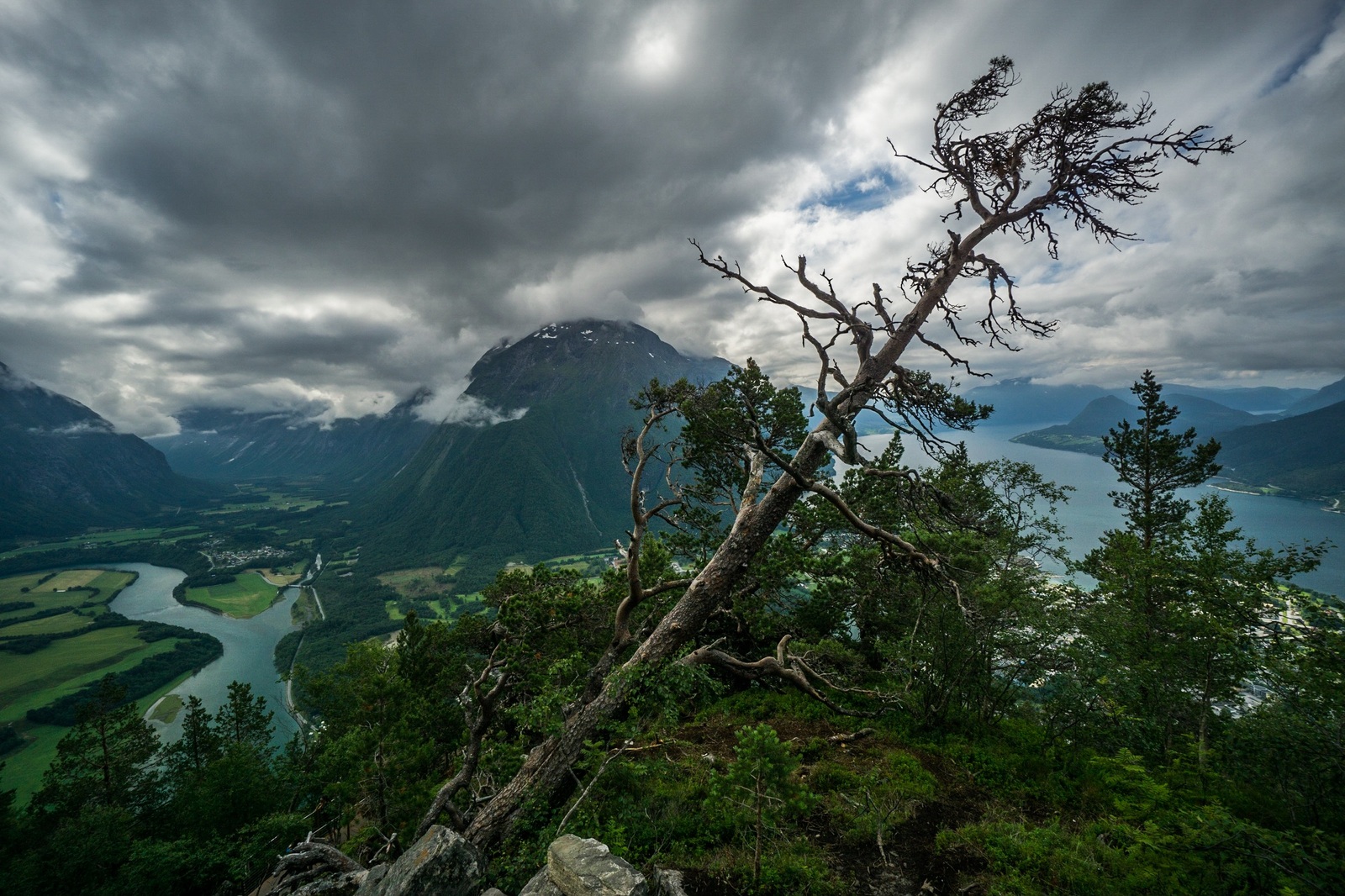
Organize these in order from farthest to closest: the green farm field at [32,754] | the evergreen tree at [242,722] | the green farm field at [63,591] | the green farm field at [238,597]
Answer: the green farm field at [238,597] → the green farm field at [63,591] → the green farm field at [32,754] → the evergreen tree at [242,722]

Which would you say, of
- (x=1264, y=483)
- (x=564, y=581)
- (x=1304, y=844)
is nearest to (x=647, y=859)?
(x=1304, y=844)

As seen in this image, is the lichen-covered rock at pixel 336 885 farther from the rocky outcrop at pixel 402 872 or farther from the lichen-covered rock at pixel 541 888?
the lichen-covered rock at pixel 541 888

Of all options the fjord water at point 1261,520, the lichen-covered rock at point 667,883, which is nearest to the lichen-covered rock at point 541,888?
the lichen-covered rock at point 667,883

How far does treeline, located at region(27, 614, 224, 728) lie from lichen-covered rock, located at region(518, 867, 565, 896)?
401 ft

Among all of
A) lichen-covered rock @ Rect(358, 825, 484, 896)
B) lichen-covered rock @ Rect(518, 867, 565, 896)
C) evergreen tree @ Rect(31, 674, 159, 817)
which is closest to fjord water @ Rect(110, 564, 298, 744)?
evergreen tree @ Rect(31, 674, 159, 817)

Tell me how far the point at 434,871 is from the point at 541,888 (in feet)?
4.11

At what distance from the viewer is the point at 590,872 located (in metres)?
5.02

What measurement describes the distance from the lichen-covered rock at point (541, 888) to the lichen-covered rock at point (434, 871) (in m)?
0.80

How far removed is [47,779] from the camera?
25.8 meters

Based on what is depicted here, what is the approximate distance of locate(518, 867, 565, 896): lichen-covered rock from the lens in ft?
16.9

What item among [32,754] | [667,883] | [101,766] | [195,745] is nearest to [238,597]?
[32,754]

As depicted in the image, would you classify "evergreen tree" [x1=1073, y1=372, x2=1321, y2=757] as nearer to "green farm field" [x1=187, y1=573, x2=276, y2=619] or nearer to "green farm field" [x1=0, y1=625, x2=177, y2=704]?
"green farm field" [x1=0, y1=625, x2=177, y2=704]

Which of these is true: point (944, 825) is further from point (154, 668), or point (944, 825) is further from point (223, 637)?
point (223, 637)

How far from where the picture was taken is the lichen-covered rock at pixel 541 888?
16.9 feet
